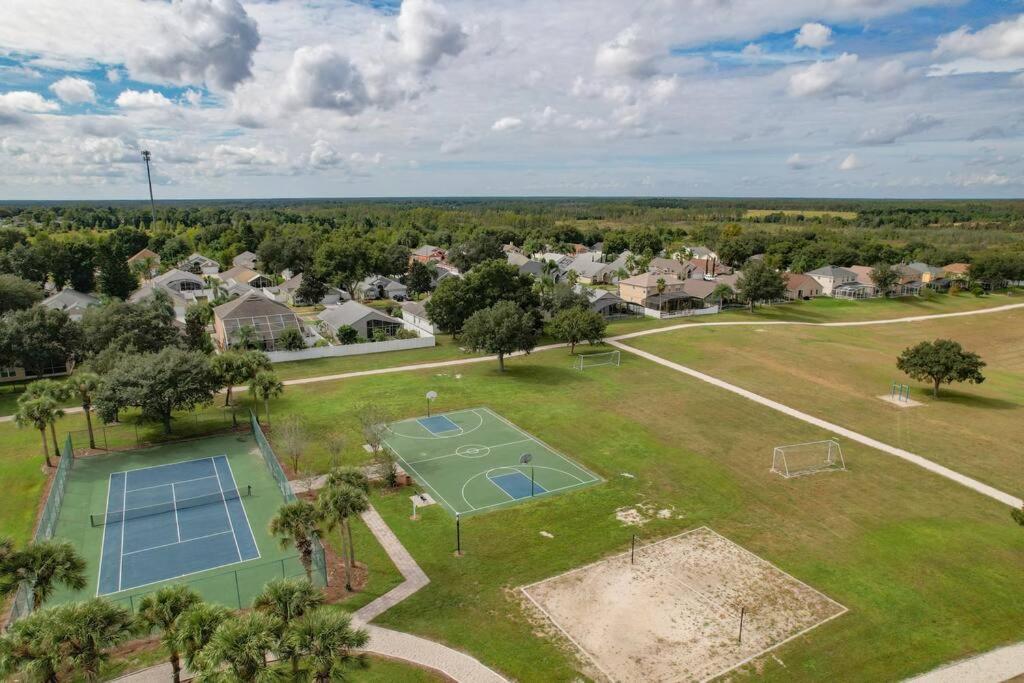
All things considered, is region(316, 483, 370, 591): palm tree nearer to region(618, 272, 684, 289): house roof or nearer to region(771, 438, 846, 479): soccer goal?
region(771, 438, 846, 479): soccer goal

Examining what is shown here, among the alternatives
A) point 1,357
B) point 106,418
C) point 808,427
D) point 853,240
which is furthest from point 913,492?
point 853,240

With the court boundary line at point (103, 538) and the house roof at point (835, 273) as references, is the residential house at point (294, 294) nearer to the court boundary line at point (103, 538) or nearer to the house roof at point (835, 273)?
the court boundary line at point (103, 538)

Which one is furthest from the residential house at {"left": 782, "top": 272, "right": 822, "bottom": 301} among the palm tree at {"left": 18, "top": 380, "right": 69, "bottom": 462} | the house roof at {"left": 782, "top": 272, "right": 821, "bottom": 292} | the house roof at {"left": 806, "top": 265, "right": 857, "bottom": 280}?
the palm tree at {"left": 18, "top": 380, "right": 69, "bottom": 462}

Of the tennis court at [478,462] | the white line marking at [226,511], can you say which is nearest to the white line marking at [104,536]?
the white line marking at [226,511]

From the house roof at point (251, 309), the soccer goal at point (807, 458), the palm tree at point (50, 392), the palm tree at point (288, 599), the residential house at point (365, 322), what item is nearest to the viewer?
the palm tree at point (288, 599)

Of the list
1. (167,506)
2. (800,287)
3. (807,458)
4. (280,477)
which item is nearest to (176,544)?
(167,506)

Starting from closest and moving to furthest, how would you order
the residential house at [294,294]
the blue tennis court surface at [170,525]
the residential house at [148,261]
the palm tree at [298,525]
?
the palm tree at [298,525] → the blue tennis court surface at [170,525] → the residential house at [294,294] → the residential house at [148,261]
